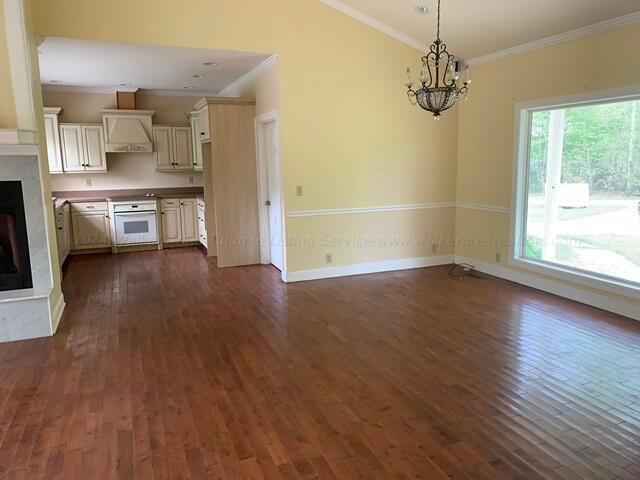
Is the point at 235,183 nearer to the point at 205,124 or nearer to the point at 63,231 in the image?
the point at 205,124

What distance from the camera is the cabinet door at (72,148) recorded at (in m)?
7.63

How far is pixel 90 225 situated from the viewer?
25.5 ft

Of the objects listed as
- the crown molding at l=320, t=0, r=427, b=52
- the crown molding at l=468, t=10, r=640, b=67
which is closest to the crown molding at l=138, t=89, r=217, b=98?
the crown molding at l=320, t=0, r=427, b=52

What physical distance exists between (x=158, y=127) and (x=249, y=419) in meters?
6.69

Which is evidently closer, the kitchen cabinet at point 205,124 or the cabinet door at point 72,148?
the kitchen cabinet at point 205,124

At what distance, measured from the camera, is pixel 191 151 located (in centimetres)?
850

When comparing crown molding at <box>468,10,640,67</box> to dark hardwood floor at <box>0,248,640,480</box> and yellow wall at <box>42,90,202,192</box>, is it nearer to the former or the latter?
dark hardwood floor at <box>0,248,640,480</box>

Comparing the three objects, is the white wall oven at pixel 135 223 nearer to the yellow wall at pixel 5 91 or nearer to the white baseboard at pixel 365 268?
the white baseboard at pixel 365 268

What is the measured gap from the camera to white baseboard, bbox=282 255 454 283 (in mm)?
5945

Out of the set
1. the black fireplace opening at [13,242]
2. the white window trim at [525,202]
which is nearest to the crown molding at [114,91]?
the black fireplace opening at [13,242]

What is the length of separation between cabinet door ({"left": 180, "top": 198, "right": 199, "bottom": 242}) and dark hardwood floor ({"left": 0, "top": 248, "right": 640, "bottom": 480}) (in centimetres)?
318

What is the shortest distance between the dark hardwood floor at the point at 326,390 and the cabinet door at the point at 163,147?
3741 millimetres

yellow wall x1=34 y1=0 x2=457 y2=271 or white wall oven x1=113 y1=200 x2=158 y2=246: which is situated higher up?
yellow wall x1=34 y1=0 x2=457 y2=271

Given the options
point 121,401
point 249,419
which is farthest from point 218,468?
point 121,401
